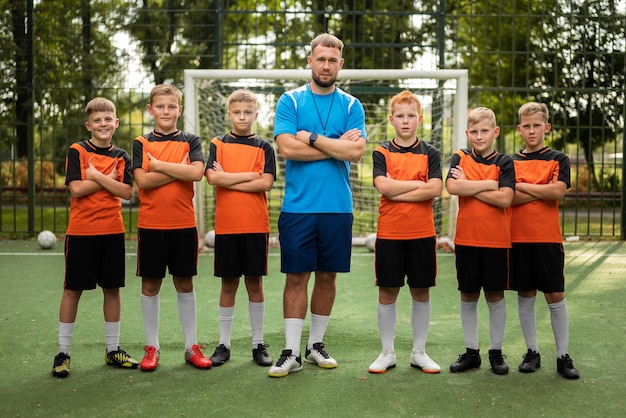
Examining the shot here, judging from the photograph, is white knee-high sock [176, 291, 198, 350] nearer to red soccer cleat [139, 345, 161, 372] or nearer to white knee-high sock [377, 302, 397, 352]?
red soccer cleat [139, 345, 161, 372]

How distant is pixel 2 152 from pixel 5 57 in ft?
6.05

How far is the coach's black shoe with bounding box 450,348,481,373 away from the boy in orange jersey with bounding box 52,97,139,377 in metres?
1.64

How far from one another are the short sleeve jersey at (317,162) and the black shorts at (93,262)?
92 cm

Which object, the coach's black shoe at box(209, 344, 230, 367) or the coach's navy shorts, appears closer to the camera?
the coach's navy shorts

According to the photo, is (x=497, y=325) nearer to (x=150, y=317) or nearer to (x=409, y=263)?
(x=409, y=263)

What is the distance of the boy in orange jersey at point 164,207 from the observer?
13.3ft

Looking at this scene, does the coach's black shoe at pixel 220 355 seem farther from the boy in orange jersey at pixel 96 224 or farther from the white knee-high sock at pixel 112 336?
the white knee-high sock at pixel 112 336

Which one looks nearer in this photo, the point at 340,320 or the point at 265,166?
the point at 265,166

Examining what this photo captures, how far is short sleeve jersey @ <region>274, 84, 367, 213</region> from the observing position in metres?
4.00

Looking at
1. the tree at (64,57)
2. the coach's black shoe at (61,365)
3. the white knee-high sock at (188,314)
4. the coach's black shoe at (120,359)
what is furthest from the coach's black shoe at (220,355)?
the tree at (64,57)

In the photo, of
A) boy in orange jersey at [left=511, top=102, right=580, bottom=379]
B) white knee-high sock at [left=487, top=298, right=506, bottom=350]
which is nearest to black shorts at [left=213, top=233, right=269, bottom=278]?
white knee-high sock at [left=487, top=298, right=506, bottom=350]

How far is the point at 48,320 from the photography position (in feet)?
17.2

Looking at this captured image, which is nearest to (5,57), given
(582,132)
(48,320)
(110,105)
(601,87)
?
(48,320)

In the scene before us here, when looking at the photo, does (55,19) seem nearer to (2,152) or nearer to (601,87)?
(2,152)
